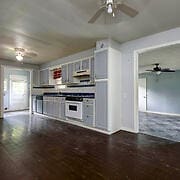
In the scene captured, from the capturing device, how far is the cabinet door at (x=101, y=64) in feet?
12.3

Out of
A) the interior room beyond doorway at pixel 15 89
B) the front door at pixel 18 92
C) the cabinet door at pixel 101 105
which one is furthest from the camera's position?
the front door at pixel 18 92

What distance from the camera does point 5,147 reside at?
9.06ft

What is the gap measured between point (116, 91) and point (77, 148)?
1907 mm

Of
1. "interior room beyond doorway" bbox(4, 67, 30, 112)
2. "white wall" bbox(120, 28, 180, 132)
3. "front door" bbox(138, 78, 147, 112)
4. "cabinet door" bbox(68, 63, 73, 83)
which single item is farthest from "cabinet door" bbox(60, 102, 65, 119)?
"front door" bbox(138, 78, 147, 112)

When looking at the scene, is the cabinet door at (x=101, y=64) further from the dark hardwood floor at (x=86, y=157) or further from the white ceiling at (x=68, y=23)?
the dark hardwood floor at (x=86, y=157)

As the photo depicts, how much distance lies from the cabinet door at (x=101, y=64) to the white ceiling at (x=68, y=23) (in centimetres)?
43

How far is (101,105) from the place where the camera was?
3844 millimetres

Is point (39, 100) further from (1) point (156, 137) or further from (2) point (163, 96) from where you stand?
(2) point (163, 96)

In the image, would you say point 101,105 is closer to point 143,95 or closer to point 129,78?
point 129,78

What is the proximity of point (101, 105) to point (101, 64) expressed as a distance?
1118 mm

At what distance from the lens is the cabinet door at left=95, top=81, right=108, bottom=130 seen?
3.73 m

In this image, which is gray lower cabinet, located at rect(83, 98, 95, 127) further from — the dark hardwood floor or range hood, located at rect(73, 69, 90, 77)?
range hood, located at rect(73, 69, 90, 77)

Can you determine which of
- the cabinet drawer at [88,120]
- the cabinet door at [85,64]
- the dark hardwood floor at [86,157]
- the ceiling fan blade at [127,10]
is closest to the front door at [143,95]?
the cabinet door at [85,64]

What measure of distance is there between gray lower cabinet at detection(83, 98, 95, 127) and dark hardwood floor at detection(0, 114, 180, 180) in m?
0.60
